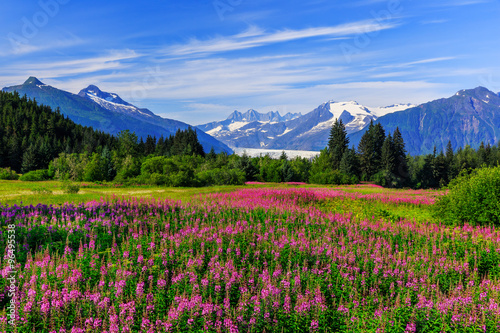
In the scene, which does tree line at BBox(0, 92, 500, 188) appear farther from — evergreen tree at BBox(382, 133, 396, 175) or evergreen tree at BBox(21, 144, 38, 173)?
evergreen tree at BBox(21, 144, 38, 173)

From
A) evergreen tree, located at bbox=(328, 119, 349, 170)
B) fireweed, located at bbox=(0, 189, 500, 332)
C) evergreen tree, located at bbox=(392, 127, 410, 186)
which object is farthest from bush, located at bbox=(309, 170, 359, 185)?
fireweed, located at bbox=(0, 189, 500, 332)

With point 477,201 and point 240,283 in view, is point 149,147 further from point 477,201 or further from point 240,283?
point 240,283

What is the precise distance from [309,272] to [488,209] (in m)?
13.2

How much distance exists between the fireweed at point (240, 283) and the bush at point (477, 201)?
363 cm

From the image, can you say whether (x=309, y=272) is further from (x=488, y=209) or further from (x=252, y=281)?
(x=488, y=209)

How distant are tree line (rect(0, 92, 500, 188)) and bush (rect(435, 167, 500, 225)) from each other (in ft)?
47.7

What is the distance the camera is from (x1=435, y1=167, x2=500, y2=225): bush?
16.4 metres

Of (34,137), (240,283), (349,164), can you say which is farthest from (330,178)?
(34,137)

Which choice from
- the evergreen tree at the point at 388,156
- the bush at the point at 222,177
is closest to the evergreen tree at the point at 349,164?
the evergreen tree at the point at 388,156

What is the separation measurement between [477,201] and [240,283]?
14919 millimetres

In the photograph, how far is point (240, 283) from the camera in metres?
7.76

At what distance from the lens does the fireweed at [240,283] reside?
20.2ft

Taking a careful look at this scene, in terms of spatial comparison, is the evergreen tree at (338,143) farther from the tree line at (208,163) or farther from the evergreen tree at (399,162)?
the evergreen tree at (399,162)

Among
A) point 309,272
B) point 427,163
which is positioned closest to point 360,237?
point 309,272
